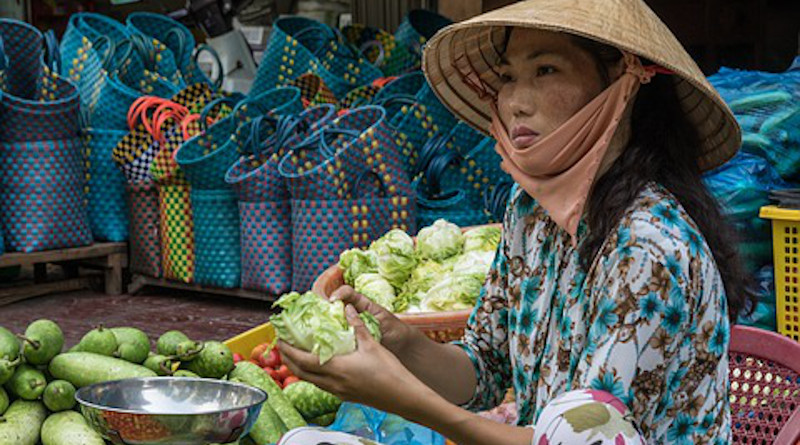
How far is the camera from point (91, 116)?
5.82 m

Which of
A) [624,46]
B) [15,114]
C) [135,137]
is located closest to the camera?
[624,46]

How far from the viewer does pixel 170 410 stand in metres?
2.09

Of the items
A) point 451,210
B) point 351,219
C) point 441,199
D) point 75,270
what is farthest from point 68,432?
point 75,270

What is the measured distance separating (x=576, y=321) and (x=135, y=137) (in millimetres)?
4370

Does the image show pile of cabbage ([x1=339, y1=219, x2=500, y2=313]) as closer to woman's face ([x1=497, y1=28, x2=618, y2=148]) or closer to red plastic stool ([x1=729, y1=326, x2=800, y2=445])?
red plastic stool ([x1=729, y1=326, x2=800, y2=445])

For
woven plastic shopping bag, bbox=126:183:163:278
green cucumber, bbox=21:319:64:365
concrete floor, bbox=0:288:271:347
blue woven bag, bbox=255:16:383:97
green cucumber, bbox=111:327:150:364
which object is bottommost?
concrete floor, bbox=0:288:271:347

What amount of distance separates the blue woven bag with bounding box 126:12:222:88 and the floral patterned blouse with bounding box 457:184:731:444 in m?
4.88

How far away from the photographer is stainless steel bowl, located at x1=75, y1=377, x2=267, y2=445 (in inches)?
75.2

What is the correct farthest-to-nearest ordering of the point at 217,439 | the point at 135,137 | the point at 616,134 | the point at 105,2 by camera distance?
1. the point at 105,2
2. the point at 135,137
3. the point at 217,439
4. the point at 616,134

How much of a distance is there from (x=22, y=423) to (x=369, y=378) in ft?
3.50

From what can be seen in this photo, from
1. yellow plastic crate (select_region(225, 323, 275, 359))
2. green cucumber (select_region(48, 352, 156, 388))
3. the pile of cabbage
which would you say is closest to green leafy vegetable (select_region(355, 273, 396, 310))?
the pile of cabbage

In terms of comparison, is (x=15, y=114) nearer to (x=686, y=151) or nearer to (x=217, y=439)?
(x=217, y=439)

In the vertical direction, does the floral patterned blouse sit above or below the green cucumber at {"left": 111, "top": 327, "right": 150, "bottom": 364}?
above

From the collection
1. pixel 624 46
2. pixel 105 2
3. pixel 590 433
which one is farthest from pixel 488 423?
pixel 105 2
